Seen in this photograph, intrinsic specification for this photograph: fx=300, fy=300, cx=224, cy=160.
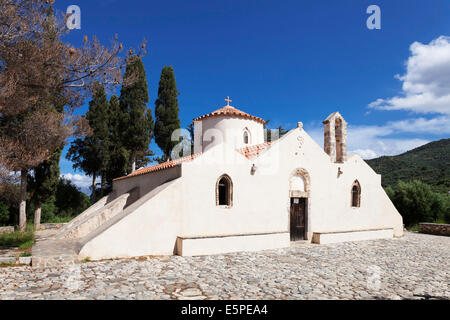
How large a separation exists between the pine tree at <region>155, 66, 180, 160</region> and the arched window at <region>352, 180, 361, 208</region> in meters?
14.1

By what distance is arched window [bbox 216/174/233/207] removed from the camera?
11.5m

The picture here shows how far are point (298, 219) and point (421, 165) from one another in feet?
133

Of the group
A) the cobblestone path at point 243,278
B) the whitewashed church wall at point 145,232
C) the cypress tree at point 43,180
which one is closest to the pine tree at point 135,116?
the cypress tree at point 43,180

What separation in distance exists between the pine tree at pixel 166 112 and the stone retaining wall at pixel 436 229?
1844cm

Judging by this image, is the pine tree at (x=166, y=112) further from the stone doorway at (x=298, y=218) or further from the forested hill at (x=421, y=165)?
the forested hill at (x=421, y=165)

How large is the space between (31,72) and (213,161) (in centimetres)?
713

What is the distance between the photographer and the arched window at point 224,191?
11.5 m

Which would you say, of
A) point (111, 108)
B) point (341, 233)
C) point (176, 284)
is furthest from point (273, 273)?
point (111, 108)

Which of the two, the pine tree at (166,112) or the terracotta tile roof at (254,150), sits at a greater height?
the pine tree at (166,112)

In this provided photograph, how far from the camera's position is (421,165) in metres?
44.6

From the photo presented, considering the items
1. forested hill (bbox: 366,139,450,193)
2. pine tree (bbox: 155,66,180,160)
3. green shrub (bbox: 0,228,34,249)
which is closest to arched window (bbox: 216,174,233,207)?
green shrub (bbox: 0,228,34,249)

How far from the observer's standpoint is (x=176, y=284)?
6.84 meters

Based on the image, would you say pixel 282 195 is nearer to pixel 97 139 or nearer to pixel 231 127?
pixel 231 127

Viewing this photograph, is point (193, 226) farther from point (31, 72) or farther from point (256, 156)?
point (31, 72)
